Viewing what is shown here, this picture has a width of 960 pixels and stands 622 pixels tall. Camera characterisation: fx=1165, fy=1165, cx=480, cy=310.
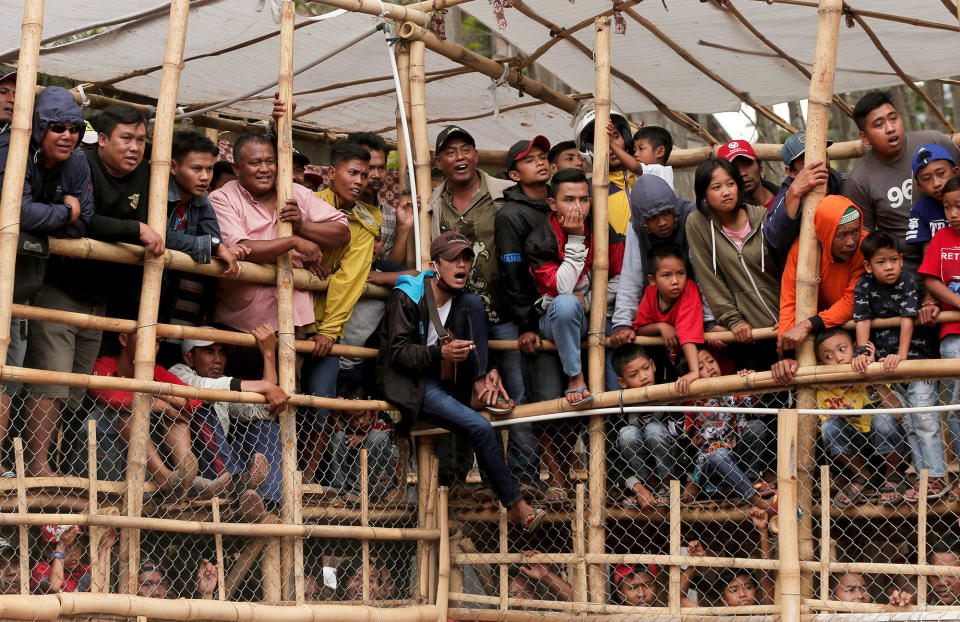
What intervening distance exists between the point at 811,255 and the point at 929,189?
70 centimetres

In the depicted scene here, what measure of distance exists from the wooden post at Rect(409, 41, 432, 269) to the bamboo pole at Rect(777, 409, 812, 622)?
2.40 meters

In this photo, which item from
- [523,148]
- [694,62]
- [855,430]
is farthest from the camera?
[694,62]

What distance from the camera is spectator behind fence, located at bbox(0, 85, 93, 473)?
17.9 feet

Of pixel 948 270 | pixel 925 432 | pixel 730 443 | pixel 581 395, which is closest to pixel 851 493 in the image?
pixel 925 432

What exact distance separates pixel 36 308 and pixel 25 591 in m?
1.30

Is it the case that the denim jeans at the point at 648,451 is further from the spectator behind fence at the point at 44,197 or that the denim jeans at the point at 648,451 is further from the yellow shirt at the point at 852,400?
the spectator behind fence at the point at 44,197

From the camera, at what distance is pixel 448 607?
6773 mm

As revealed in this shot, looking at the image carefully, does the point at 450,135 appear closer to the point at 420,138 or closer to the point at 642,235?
the point at 420,138

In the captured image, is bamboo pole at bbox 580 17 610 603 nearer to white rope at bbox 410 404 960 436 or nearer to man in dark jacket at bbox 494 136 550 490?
white rope at bbox 410 404 960 436

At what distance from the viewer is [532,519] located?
6.41 meters

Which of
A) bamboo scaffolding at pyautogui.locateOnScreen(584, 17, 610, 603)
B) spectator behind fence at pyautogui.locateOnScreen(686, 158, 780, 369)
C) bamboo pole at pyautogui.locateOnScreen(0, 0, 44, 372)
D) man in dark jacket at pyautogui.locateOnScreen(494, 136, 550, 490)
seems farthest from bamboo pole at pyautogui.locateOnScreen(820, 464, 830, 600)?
bamboo pole at pyautogui.locateOnScreen(0, 0, 44, 372)

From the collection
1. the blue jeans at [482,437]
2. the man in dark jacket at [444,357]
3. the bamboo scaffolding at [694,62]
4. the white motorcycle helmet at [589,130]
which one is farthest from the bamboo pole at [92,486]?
the bamboo scaffolding at [694,62]

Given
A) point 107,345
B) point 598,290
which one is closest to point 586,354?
point 598,290

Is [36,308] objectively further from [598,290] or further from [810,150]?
[810,150]
